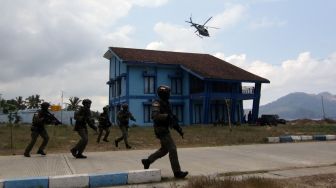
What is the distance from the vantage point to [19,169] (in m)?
9.68

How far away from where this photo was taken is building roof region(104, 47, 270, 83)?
36.8m

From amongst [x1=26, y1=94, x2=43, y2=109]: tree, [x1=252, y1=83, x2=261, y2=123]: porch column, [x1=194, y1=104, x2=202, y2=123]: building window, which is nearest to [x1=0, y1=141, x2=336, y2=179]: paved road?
[x1=194, y1=104, x2=202, y2=123]: building window

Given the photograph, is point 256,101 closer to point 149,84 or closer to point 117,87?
point 149,84

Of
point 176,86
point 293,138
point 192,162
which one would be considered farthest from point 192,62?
point 192,162

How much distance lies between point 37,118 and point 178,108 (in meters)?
27.7

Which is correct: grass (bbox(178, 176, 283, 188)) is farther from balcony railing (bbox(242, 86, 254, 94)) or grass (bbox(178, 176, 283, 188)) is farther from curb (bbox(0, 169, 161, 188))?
balcony railing (bbox(242, 86, 254, 94))

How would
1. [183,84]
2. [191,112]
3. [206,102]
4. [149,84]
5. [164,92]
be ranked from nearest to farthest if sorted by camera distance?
[164,92] → [206,102] → [149,84] → [191,112] → [183,84]

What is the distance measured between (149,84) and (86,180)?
3051 centimetres

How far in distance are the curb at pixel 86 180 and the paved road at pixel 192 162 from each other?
2.72 feet

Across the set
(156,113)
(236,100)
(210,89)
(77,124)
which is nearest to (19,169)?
(77,124)

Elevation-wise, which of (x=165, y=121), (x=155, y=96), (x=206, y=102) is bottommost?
(x=165, y=121)

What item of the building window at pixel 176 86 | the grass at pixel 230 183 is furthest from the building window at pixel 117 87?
the grass at pixel 230 183

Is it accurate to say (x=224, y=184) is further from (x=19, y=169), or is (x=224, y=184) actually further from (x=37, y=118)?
(x=37, y=118)

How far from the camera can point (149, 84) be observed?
125ft
